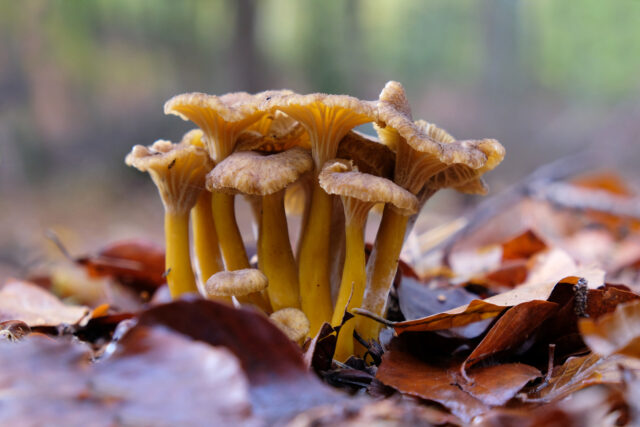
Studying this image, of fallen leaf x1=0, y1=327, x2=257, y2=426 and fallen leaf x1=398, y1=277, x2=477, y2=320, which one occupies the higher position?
fallen leaf x1=0, y1=327, x2=257, y2=426

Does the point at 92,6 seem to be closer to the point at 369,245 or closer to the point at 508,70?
the point at 369,245

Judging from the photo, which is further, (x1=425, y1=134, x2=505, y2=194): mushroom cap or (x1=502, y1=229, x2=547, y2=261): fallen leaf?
(x1=502, y1=229, x2=547, y2=261): fallen leaf

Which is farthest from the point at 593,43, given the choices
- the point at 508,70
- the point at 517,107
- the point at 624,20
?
the point at 508,70

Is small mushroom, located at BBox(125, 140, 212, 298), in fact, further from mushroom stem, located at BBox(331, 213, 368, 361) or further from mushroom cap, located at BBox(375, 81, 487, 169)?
mushroom cap, located at BBox(375, 81, 487, 169)

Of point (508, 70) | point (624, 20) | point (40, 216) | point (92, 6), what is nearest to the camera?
point (40, 216)

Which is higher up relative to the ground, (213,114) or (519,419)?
(213,114)

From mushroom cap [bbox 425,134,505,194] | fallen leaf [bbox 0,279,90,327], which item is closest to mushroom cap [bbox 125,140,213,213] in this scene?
fallen leaf [bbox 0,279,90,327]
